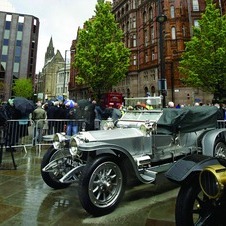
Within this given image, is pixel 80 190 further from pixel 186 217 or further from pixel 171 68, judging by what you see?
pixel 171 68

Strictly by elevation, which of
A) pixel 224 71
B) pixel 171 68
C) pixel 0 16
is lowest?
pixel 224 71

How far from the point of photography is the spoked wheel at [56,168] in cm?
441

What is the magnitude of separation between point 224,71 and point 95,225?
22.0m

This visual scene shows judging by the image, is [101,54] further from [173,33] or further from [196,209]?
[196,209]

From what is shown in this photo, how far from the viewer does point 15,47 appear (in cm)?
6019

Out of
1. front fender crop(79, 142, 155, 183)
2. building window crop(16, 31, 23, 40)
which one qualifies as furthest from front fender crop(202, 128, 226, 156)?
building window crop(16, 31, 23, 40)

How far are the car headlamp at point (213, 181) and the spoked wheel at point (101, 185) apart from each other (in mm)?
1784

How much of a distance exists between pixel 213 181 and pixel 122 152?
194 centimetres

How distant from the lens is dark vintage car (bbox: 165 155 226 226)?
7.11 ft

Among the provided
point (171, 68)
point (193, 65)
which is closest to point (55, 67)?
point (171, 68)

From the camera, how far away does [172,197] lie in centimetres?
445

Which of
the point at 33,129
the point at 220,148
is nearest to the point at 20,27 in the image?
the point at 33,129

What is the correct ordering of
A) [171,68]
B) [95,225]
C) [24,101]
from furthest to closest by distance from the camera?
[171,68] < [24,101] < [95,225]

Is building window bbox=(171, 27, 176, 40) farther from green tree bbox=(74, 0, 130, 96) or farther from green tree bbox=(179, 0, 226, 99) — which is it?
green tree bbox=(74, 0, 130, 96)
